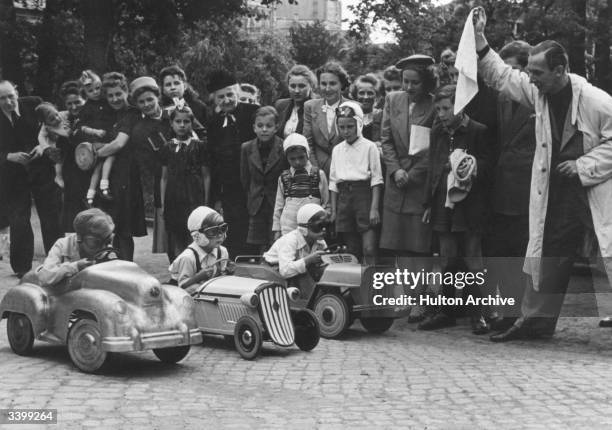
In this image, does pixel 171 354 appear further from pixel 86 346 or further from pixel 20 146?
pixel 20 146

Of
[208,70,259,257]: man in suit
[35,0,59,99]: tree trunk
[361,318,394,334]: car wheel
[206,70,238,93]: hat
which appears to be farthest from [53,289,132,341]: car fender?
[35,0,59,99]: tree trunk

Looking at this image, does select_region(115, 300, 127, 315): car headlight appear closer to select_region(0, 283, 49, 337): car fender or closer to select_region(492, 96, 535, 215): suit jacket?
select_region(0, 283, 49, 337): car fender

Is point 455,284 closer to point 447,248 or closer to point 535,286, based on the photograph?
point 447,248

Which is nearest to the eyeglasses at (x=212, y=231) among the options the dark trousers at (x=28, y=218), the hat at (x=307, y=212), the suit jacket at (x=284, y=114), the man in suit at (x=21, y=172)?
the hat at (x=307, y=212)

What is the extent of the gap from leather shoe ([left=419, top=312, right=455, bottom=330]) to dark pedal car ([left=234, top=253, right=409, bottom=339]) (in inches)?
19.2

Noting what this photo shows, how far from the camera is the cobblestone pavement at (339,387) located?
18.2 feet

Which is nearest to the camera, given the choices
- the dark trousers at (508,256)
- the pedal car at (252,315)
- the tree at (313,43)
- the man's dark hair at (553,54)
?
the pedal car at (252,315)

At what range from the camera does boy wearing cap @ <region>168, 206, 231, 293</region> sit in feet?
28.2

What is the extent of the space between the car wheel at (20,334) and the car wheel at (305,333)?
2.01 meters

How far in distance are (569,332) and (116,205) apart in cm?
527

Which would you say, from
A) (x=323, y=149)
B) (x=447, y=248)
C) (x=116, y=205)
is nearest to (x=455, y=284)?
(x=447, y=248)

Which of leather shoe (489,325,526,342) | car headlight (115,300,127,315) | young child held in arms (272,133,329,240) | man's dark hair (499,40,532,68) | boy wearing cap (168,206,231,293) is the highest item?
man's dark hair (499,40,532,68)

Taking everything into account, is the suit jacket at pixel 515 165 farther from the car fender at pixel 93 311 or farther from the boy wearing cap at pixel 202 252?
the car fender at pixel 93 311

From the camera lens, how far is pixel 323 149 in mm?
10477
